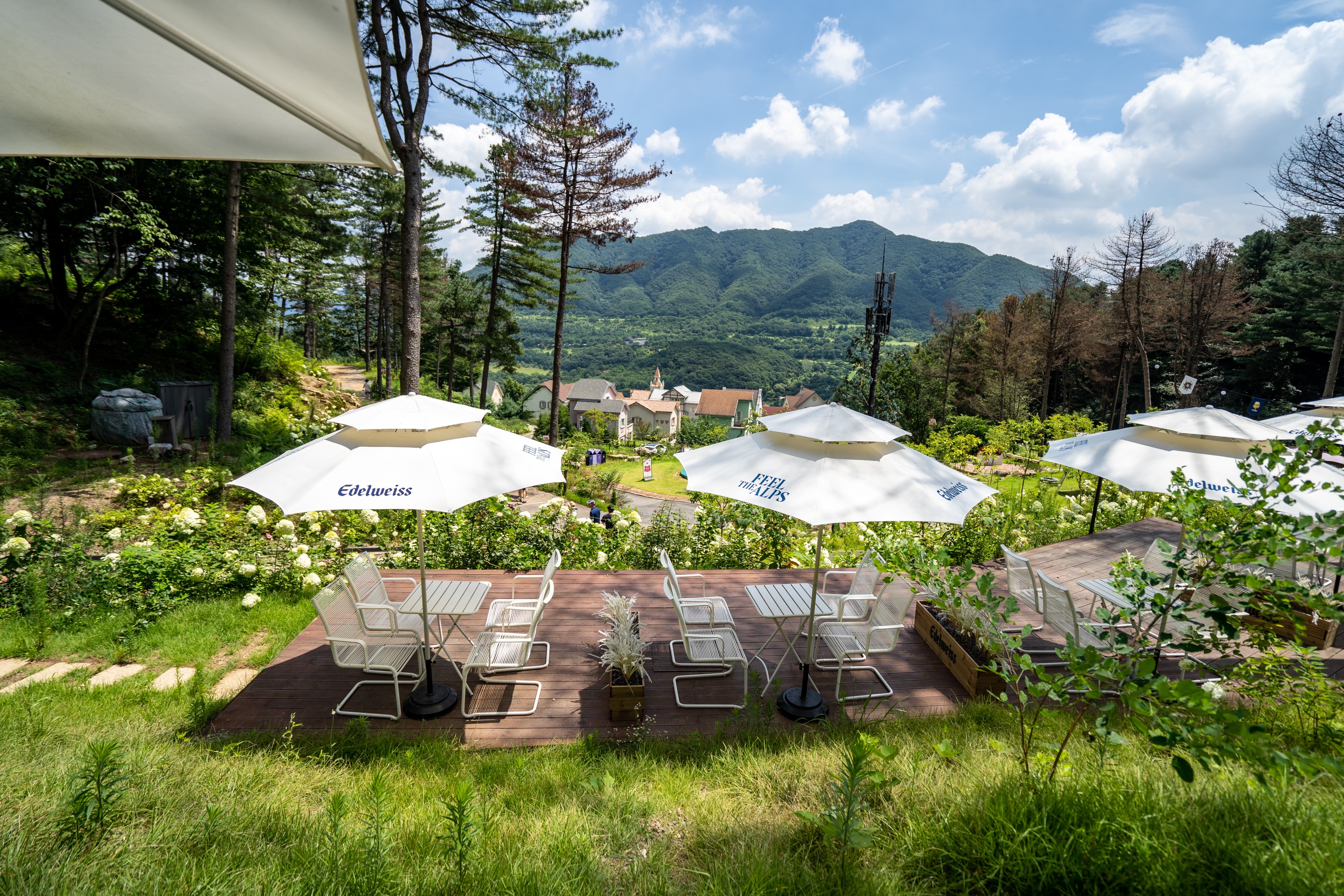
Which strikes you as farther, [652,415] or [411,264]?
[652,415]

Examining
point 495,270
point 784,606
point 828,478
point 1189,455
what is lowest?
point 784,606

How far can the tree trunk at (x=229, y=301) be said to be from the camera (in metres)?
10.9

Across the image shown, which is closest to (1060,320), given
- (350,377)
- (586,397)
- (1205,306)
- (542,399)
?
(1205,306)

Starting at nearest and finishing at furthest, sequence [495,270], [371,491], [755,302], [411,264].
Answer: [371,491] < [411,264] < [495,270] < [755,302]

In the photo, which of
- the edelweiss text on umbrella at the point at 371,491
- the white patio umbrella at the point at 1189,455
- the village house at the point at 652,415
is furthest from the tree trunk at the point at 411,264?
the village house at the point at 652,415

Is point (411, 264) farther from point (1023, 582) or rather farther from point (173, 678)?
point (1023, 582)

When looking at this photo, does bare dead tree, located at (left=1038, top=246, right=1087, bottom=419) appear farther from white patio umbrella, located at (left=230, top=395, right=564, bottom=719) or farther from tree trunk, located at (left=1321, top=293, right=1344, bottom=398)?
white patio umbrella, located at (left=230, top=395, right=564, bottom=719)

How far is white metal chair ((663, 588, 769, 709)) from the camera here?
161 inches

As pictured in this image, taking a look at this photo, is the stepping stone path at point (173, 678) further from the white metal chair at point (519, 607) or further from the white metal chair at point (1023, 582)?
the white metal chair at point (1023, 582)

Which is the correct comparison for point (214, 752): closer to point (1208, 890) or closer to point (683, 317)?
point (1208, 890)

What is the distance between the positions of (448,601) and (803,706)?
2941 millimetres

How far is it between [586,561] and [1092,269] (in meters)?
26.0

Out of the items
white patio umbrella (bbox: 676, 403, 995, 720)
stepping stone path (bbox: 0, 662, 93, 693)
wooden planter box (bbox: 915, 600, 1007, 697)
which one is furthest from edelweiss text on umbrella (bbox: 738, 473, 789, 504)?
stepping stone path (bbox: 0, 662, 93, 693)

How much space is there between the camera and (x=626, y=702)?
3.92 m
